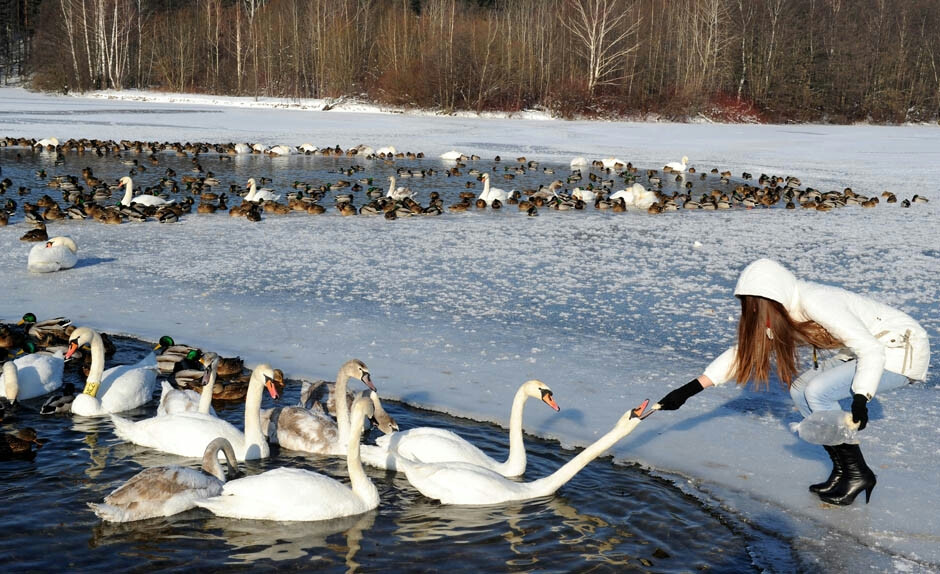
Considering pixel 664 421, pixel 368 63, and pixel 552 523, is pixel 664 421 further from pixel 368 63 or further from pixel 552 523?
pixel 368 63

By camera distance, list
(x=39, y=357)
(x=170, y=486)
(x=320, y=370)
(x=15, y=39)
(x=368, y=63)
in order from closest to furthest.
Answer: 1. (x=170, y=486)
2. (x=39, y=357)
3. (x=320, y=370)
4. (x=368, y=63)
5. (x=15, y=39)

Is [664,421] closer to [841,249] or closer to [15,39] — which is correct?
[841,249]

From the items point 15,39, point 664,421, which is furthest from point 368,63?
point 664,421

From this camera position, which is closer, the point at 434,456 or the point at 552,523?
the point at 552,523

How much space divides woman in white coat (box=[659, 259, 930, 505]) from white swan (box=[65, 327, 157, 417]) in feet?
13.5

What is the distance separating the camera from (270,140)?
119ft

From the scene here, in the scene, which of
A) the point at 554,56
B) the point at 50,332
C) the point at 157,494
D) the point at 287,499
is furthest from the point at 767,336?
the point at 554,56

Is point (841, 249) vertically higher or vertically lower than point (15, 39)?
lower

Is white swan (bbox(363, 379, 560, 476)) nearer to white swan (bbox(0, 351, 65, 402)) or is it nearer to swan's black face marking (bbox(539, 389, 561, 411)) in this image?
swan's black face marking (bbox(539, 389, 561, 411))

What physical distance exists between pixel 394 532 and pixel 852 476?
255cm

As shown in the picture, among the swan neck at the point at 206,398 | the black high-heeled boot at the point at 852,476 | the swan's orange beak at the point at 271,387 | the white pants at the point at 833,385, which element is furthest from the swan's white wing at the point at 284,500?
the black high-heeled boot at the point at 852,476

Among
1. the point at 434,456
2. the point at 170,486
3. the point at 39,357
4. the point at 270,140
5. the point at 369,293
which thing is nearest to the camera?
the point at 170,486

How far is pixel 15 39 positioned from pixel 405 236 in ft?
283

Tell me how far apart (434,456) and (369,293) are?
4880mm
